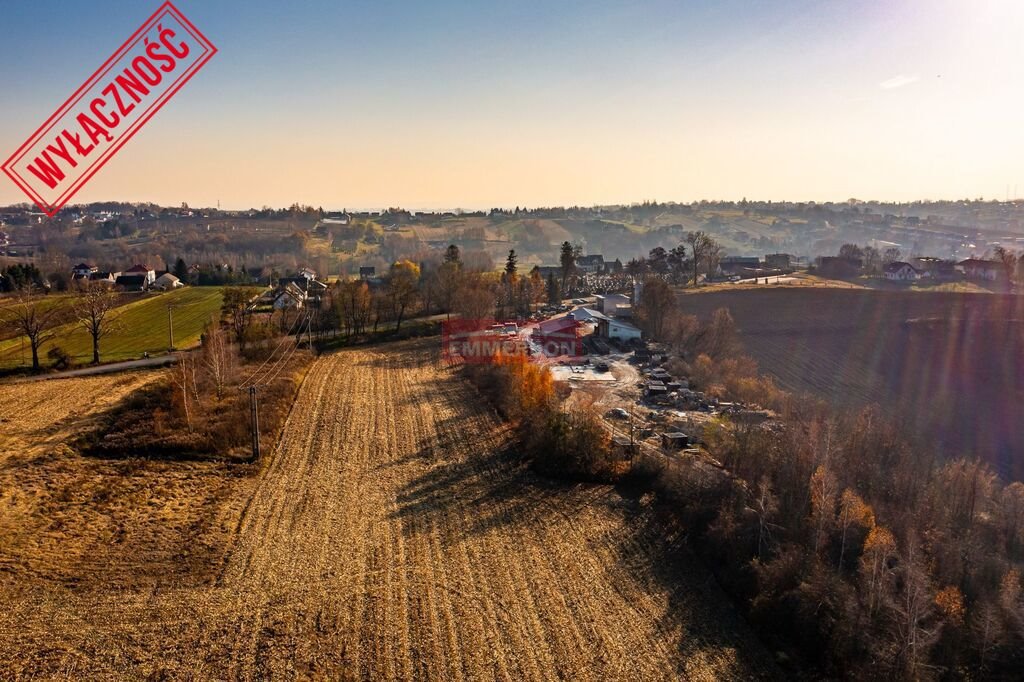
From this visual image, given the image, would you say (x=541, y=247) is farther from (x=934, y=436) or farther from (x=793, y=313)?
(x=934, y=436)

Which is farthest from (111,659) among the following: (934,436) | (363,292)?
(363,292)

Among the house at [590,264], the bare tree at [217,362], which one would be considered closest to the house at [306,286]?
the bare tree at [217,362]

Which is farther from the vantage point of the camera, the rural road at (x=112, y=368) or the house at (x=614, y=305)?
the house at (x=614, y=305)

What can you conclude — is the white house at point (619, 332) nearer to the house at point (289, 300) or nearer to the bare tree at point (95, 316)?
the house at point (289, 300)

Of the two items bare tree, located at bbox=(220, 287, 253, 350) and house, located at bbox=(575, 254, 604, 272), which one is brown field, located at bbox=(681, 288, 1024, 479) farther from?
house, located at bbox=(575, 254, 604, 272)

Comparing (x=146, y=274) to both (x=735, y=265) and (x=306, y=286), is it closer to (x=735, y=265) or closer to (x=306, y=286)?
(x=306, y=286)

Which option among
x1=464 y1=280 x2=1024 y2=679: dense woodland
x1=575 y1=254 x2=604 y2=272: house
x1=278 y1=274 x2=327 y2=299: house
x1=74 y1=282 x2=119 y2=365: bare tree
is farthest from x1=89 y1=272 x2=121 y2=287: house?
x1=464 y1=280 x2=1024 y2=679: dense woodland

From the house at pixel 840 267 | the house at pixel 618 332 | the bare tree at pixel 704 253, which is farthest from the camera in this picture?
the bare tree at pixel 704 253
